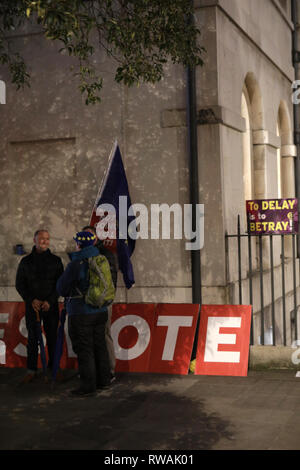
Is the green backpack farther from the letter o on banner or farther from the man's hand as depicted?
the letter o on banner

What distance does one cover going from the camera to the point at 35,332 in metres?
9.20

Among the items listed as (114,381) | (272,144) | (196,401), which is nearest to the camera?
(196,401)

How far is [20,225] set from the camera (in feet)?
37.3

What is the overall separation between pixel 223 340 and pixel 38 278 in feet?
8.54

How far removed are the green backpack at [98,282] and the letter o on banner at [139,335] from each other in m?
1.47

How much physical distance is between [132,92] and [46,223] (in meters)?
2.50

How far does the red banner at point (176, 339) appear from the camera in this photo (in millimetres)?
9281

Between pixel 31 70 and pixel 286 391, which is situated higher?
pixel 31 70

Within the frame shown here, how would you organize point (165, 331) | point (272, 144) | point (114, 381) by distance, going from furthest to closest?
point (272, 144), point (165, 331), point (114, 381)

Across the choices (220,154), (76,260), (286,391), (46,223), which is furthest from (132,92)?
(286,391)

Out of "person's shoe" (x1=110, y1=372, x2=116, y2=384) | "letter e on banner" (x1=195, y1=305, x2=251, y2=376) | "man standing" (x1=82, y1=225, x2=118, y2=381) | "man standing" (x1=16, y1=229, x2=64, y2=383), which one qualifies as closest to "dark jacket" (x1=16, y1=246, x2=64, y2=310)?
"man standing" (x1=16, y1=229, x2=64, y2=383)

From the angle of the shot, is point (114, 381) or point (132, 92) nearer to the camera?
point (114, 381)

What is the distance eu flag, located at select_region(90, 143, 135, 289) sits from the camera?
995cm
